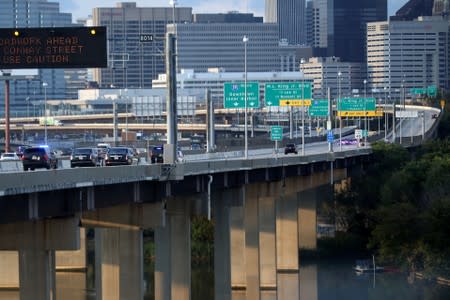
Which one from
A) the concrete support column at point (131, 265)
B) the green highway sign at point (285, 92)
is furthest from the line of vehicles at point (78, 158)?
the green highway sign at point (285, 92)

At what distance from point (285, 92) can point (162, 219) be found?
197 feet

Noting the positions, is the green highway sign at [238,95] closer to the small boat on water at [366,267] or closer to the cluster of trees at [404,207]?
the cluster of trees at [404,207]

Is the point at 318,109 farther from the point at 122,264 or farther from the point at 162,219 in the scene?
the point at 122,264

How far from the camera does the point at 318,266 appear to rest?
106 metres

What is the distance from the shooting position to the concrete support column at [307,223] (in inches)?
4528

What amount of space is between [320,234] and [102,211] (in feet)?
217

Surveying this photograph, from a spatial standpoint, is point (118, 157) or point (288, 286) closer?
point (118, 157)

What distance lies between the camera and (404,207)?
105562mm

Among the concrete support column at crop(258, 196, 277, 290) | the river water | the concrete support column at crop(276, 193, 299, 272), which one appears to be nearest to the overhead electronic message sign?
the river water

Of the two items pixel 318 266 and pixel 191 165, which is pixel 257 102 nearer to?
pixel 318 266

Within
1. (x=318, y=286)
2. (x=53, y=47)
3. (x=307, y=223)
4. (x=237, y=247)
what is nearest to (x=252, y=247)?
(x=237, y=247)

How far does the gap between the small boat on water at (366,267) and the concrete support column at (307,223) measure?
11.5 metres

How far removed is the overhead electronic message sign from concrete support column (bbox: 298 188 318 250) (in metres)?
61.7

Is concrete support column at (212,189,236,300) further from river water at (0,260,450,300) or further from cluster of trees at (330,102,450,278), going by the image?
cluster of trees at (330,102,450,278)
